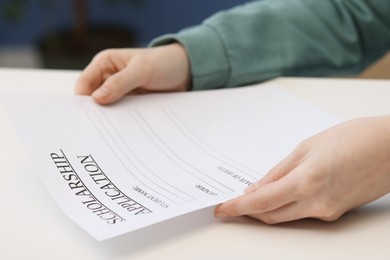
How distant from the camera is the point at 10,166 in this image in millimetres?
516

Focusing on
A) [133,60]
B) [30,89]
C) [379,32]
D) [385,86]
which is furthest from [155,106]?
[379,32]

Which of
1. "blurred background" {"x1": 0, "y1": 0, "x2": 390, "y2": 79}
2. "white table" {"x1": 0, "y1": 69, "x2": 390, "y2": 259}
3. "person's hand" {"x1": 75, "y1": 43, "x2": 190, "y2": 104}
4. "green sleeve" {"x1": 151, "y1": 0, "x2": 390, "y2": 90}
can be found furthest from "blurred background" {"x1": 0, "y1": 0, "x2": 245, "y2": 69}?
"white table" {"x1": 0, "y1": 69, "x2": 390, "y2": 259}

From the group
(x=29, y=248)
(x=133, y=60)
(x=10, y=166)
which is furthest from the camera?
(x=133, y=60)

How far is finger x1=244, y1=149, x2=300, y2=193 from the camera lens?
44cm

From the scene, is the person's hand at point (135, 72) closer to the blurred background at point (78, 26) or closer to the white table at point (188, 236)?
the white table at point (188, 236)

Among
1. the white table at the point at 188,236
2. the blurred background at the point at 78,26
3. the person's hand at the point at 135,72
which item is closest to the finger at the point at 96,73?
the person's hand at the point at 135,72

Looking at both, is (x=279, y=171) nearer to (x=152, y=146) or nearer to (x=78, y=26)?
(x=152, y=146)

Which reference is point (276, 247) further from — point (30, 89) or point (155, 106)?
point (30, 89)

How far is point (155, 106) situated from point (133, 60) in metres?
0.07

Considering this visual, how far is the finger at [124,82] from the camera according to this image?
0.60 metres

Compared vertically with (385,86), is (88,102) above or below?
above

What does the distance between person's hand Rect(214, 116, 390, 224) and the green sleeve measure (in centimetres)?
29

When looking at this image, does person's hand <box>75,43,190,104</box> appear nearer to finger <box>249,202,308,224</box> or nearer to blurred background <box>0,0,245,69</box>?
finger <box>249,202,308,224</box>

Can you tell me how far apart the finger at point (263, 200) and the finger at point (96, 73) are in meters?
0.27
